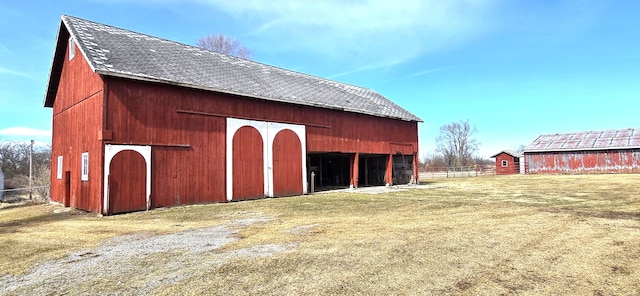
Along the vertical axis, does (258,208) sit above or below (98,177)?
below

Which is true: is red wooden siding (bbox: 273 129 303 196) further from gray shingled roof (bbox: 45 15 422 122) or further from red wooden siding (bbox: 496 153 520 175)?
red wooden siding (bbox: 496 153 520 175)

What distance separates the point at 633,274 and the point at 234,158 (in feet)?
45.1

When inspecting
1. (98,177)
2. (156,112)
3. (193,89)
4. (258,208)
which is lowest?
(258,208)

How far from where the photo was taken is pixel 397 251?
6.36m

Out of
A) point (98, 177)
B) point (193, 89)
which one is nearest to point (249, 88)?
point (193, 89)

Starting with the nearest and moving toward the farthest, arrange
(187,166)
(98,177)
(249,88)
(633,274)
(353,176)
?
(633,274) < (98,177) < (187,166) < (249,88) < (353,176)

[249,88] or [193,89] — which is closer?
[193,89]

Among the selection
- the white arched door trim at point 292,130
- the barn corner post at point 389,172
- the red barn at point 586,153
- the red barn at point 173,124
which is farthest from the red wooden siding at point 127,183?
the red barn at point 586,153

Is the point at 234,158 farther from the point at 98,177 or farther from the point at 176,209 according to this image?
the point at 98,177

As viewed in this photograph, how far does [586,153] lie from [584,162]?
3.30 feet

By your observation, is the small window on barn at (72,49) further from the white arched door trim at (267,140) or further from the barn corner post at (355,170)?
the barn corner post at (355,170)

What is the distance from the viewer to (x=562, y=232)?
7805mm

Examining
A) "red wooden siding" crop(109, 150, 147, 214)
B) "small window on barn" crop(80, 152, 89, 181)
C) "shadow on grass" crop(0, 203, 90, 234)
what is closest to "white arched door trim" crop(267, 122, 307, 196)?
Answer: "red wooden siding" crop(109, 150, 147, 214)

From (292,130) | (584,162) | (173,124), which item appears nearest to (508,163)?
(584,162)
